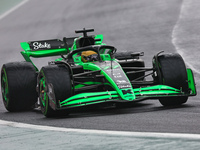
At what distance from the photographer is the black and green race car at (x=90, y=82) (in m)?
9.06

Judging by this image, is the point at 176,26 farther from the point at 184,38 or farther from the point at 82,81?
the point at 82,81

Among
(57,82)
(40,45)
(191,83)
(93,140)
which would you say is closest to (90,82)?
(57,82)

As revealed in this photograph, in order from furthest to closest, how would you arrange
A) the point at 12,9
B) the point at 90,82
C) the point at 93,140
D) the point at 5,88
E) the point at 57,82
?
1. the point at 12,9
2. the point at 5,88
3. the point at 90,82
4. the point at 57,82
5. the point at 93,140

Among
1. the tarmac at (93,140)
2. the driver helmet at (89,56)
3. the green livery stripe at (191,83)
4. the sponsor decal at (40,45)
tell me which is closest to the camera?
the tarmac at (93,140)

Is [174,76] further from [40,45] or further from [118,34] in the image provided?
[118,34]

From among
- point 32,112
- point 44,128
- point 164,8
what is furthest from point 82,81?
point 164,8

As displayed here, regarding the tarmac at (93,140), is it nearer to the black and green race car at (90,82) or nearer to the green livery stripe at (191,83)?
the black and green race car at (90,82)

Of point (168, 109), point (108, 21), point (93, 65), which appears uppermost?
point (108, 21)

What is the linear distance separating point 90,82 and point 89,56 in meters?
0.81

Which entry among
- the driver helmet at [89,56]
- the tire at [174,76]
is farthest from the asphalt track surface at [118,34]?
the driver helmet at [89,56]

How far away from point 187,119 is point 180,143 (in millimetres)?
2264

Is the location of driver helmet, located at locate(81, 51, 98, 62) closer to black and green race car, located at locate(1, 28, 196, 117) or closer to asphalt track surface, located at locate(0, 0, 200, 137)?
black and green race car, located at locate(1, 28, 196, 117)

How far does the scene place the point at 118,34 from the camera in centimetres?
2730

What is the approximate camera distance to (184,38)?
24047mm
